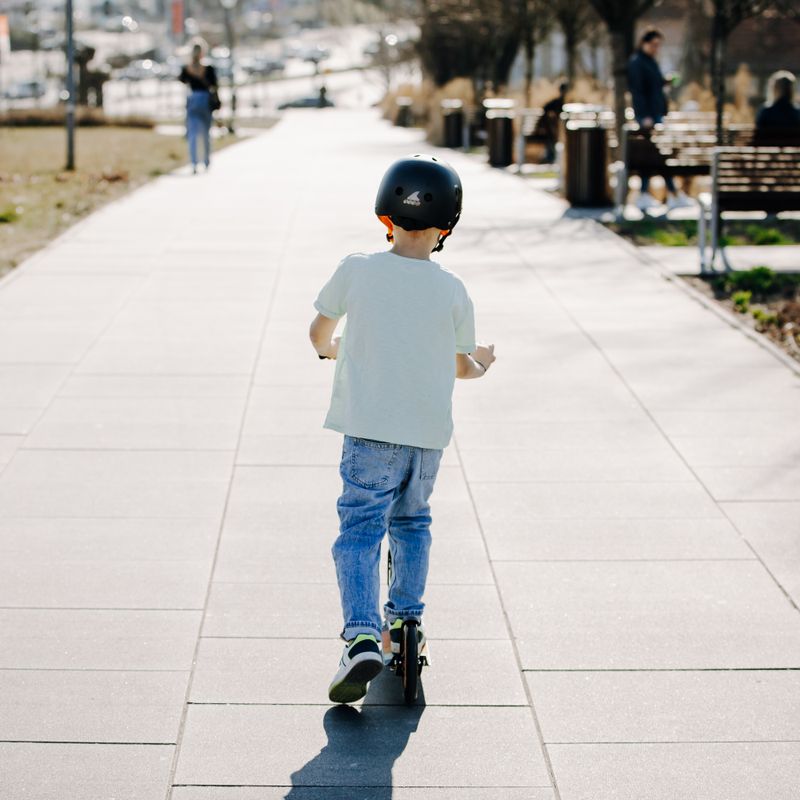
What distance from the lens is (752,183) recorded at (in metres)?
13.4

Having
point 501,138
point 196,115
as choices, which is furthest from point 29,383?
point 501,138

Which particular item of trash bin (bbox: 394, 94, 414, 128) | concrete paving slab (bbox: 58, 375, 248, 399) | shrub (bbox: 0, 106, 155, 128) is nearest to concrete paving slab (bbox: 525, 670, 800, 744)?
concrete paving slab (bbox: 58, 375, 248, 399)

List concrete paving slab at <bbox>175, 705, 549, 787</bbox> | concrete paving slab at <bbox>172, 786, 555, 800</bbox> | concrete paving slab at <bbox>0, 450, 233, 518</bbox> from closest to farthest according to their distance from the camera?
concrete paving slab at <bbox>172, 786, 555, 800</bbox> < concrete paving slab at <bbox>175, 705, 549, 787</bbox> < concrete paving slab at <bbox>0, 450, 233, 518</bbox>

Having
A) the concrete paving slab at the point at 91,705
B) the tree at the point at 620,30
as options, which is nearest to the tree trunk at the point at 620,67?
the tree at the point at 620,30

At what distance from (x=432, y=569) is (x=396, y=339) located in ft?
5.12

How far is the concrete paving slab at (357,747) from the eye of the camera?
391 cm

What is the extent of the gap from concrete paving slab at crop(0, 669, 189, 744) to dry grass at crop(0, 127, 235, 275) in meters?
8.50

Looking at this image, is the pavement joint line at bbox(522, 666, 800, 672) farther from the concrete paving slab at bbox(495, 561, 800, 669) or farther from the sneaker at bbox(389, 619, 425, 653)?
the sneaker at bbox(389, 619, 425, 653)

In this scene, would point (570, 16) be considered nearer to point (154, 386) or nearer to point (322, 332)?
point (154, 386)

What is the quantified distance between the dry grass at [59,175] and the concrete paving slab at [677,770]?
9437 millimetres

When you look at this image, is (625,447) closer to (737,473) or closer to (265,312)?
(737,473)

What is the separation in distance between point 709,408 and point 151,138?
91.7 ft

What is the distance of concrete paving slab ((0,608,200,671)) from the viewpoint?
461cm

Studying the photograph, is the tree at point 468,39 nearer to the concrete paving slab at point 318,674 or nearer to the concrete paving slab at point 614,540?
the concrete paving slab at point 614,540
